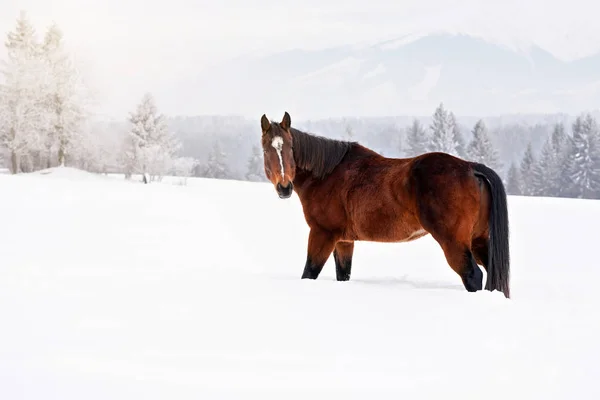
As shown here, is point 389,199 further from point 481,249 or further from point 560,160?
point 560,160

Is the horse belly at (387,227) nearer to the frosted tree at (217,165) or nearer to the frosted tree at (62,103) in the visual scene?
the frosted tree at (62,103)

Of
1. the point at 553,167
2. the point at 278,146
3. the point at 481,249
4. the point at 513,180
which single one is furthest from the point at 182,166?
the point at 481,249

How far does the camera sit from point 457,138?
30766 millimetres

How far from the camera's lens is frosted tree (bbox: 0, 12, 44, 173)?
1007 inches

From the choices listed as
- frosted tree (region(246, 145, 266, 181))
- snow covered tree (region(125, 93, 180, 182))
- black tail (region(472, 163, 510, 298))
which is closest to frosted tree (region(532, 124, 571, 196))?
frosted tree (region(246, 145, 266, 181))

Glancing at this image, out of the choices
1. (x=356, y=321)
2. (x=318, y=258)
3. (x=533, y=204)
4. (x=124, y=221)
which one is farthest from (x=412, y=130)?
(x=356, y=321)

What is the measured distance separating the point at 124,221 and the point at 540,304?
39.8 ft

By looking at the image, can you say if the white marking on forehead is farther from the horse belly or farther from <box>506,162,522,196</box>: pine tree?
<box>506,162,522,196</box>: pine tree

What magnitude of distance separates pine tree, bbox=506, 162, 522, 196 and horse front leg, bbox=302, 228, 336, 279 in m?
29.7

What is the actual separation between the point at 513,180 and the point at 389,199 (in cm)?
3125

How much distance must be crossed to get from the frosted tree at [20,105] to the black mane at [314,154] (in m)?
23.4

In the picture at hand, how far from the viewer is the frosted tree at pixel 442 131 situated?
28.4 meters

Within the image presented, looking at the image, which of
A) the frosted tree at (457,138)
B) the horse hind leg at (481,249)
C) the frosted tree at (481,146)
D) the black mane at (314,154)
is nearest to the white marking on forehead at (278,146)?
the black mane at (314,154)

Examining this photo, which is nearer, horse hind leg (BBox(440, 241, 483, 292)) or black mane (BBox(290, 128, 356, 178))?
horse hind leg (BBox(440, 241, 483, 292))
